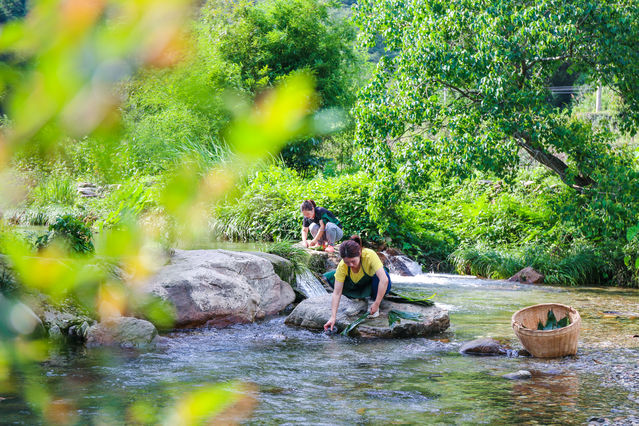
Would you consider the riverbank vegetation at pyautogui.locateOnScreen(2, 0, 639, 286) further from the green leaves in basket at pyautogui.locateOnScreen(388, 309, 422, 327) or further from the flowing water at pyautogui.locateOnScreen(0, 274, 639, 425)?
the green leaves in basket at pyautogui.locateOnScreen(388, 309, 422, 327)

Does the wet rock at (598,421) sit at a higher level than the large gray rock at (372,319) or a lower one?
lower

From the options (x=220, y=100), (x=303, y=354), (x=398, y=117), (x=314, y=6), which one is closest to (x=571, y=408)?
(x=303, y=354)

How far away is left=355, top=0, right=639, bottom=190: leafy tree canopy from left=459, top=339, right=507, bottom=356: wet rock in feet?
18.3

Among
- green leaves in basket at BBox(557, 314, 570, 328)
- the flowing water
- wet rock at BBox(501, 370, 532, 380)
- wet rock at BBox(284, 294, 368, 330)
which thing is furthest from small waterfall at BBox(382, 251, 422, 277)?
wet rock at BBox(501, 370, 532, 380)

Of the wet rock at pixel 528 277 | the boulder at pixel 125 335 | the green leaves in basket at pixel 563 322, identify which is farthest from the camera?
the wet rock at pixel 528 277

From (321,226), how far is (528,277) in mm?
4674

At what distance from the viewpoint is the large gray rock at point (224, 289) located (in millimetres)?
9328

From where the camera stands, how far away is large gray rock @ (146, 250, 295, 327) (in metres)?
9.33

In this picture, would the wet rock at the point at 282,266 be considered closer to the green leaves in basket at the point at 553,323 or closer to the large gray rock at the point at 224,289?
the large gray rock at the point at 224,289

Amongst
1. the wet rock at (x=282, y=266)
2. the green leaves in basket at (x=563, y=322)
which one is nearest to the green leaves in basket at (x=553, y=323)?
the green leaves in basket at (x=563, y=322)

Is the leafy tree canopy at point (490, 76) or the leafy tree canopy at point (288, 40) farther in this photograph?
the leafy tree canopy at point (288, 40)

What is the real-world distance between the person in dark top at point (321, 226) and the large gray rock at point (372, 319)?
11.3 ft

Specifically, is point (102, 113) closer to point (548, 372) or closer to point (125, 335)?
point (548, 372)

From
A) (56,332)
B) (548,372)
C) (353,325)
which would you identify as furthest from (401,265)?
(56,332)
